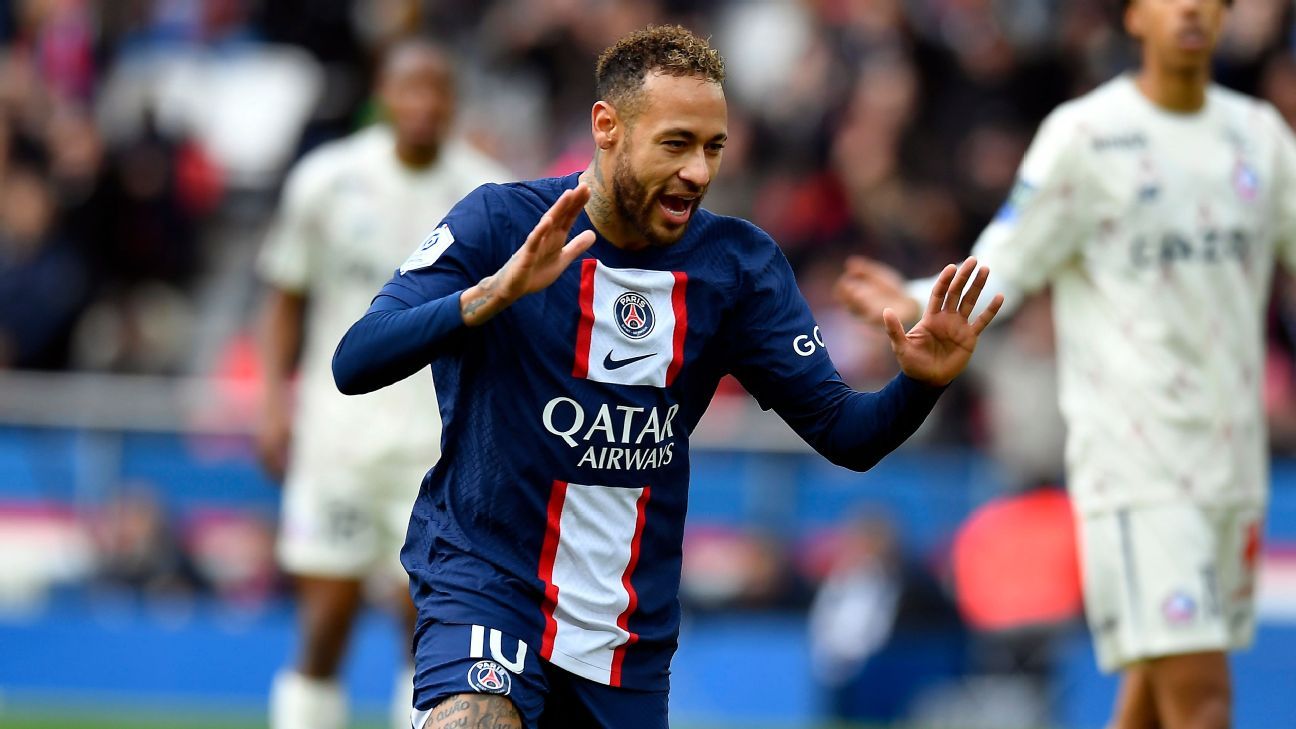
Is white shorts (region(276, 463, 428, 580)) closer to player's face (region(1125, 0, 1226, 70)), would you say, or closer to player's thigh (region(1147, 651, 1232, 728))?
player's thigh (region(1147, 651, 1232, 728))

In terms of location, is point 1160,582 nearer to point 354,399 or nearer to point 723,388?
point 354,399

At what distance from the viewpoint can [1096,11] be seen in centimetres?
1541

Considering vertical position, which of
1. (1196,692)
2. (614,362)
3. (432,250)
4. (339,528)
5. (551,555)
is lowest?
(1196,692)

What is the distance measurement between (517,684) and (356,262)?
172 inches

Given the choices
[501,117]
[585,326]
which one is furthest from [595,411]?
[501,117]

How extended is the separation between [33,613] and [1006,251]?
8.84 meters

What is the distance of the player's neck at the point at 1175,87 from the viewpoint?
732cm

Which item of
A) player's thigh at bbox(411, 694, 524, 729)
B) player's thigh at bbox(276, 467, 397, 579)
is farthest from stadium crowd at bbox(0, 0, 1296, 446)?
player's thigh at bbox(411, 694, 524, 729)

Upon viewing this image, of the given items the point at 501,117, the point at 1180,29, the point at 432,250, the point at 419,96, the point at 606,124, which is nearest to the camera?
the point at 432,250

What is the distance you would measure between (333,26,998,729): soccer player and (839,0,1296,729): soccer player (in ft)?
5.09

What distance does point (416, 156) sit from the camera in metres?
9.41

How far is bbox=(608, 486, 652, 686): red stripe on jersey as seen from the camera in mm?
5484

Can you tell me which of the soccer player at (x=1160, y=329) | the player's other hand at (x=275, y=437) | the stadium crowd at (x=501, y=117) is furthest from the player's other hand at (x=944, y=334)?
the stadium crowd at (x=501, y=117)

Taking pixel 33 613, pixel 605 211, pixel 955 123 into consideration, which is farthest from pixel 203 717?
pixel 605 211
